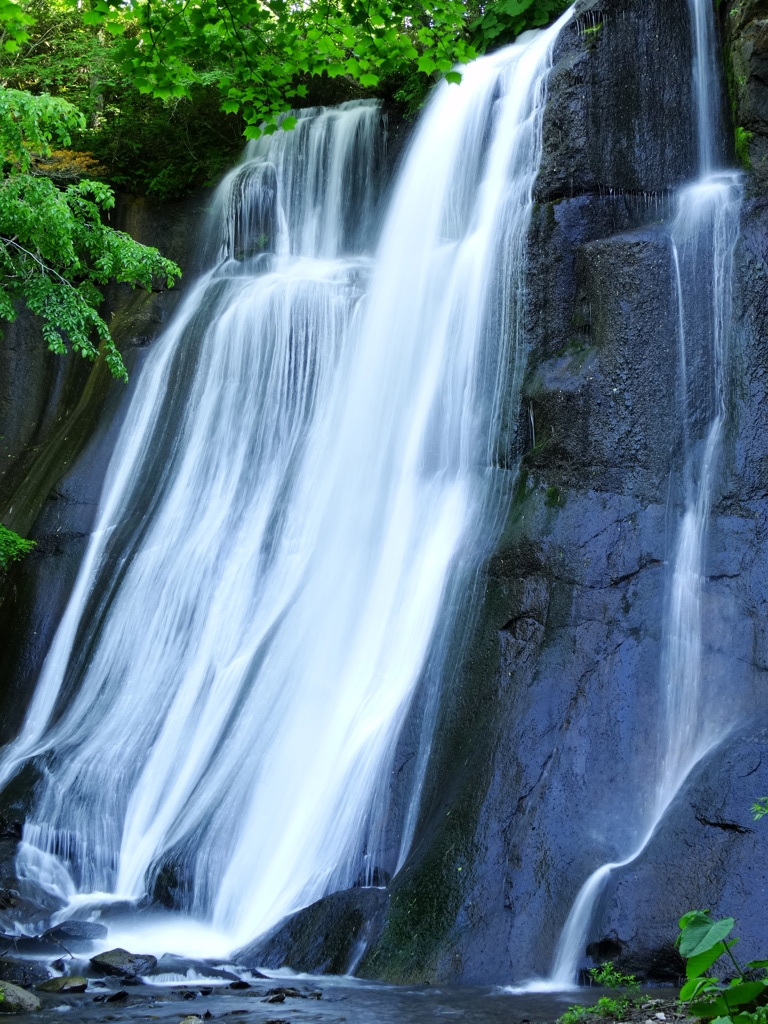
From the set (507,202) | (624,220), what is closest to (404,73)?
(507,202)

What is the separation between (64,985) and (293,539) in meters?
5.71

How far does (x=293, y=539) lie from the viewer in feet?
38.4

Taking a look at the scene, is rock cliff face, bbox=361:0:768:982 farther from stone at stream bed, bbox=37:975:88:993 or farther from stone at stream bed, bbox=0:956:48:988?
stone at stream bed, bbox=0:956:48:988

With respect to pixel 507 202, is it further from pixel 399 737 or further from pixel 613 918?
pixel 613 918

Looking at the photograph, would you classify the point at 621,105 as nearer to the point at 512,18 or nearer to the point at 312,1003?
the point at 512,18

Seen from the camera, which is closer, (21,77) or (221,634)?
(221,634)

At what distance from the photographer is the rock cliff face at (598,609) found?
276 inches

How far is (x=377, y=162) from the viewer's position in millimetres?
15477

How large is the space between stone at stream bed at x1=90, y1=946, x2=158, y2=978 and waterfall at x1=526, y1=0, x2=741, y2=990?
8.51 feet

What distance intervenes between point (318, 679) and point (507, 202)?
548 centimetres

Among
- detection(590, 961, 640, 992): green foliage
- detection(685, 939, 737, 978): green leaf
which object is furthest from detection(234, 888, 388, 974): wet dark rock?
detection(685, 939, 737, 978): green leaf

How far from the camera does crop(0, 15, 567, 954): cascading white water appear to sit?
8938mm

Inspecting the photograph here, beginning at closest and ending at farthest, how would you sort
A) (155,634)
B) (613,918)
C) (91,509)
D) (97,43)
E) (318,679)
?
(613,918), (318,679), (155,634), (91,509), (97,43)

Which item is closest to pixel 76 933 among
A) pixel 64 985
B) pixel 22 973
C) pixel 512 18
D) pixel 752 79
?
pixel 22 973
